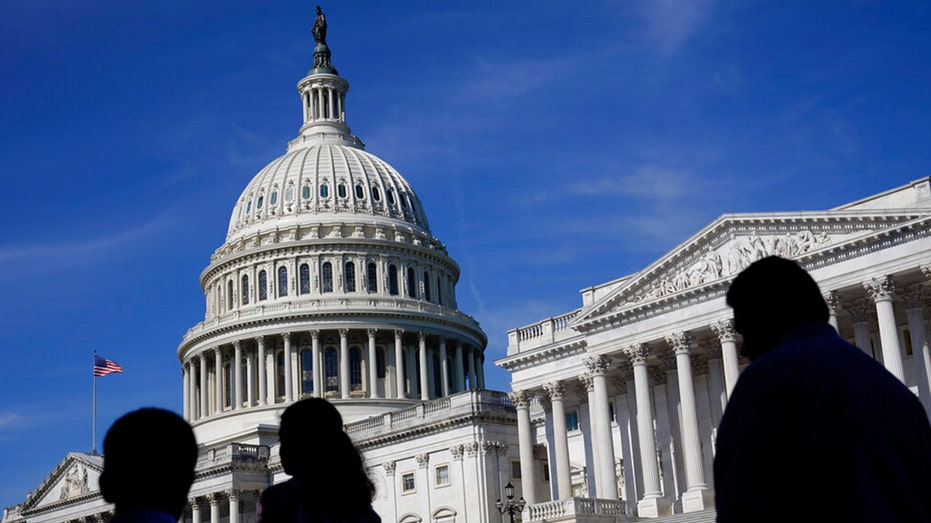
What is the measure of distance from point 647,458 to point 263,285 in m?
61.1

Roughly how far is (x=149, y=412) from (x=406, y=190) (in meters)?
116

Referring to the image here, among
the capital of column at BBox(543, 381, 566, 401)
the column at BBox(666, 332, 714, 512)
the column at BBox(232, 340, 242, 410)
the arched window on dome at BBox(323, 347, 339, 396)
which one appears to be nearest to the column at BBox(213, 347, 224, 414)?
the column at BBox(232, 340, 242, 410)

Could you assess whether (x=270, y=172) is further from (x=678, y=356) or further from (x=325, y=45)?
(x=678, y=356)

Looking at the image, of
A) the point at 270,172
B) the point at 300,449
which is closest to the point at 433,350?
the point at 270,172

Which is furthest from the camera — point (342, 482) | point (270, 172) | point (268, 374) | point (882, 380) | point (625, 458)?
point (270, 172)

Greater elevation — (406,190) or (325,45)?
(325,45)

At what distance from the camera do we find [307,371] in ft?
350

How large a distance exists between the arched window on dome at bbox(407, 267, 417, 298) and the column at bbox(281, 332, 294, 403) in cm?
1235

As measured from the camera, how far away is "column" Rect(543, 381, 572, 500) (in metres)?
60.7

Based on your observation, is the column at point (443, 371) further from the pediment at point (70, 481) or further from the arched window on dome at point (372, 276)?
the pediment at point (70, 481)

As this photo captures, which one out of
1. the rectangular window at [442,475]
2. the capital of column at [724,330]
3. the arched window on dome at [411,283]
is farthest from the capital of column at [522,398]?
the arched window on dome at [411,283]

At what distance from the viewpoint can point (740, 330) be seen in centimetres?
629

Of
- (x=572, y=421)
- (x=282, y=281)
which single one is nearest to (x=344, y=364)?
(x=282, y=281)

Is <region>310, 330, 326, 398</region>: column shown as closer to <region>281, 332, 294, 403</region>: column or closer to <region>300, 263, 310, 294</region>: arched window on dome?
<region>281, 332, 294, 403</region>: column
